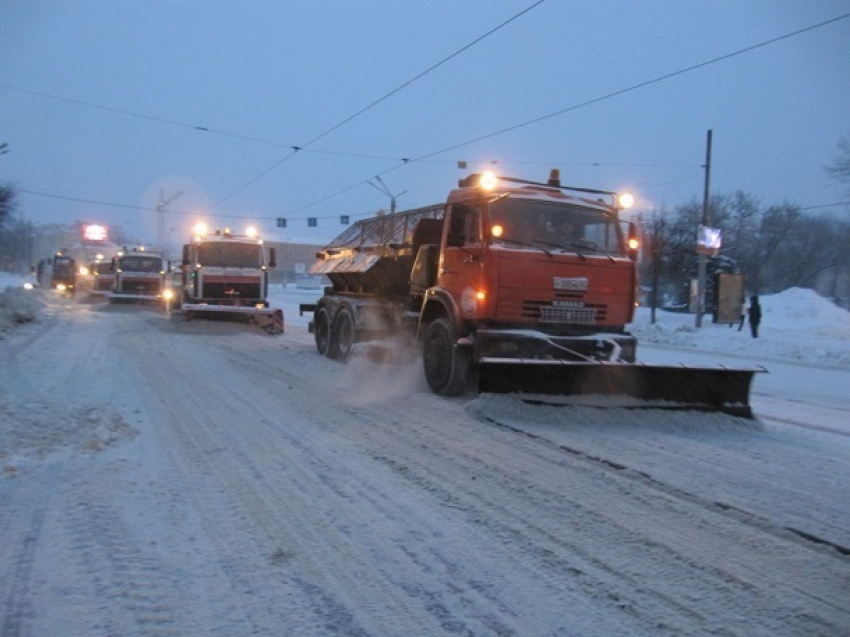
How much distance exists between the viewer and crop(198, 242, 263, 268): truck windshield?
20094 mm

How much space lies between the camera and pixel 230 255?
66.6ft

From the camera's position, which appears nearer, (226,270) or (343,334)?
(343,334)

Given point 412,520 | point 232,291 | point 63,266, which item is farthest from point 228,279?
point 63,266

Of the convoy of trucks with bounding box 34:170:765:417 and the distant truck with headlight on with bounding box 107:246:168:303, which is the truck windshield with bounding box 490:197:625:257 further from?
the distant truck with headlight on with bounding box 107:246:168:303

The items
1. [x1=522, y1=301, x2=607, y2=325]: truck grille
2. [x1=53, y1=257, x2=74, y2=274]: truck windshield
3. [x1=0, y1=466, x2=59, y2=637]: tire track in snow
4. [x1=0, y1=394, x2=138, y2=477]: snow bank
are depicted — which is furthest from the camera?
[x1=53, y1=257, x2=74, y2=274]: truck windshield

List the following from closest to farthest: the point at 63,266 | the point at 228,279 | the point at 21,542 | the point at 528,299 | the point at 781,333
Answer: the point at 21,542, the point at 528,299, the point at 228,279, the point at 781,333, the point at 63,266

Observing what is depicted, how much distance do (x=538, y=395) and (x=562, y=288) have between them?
A: 155 centimetres

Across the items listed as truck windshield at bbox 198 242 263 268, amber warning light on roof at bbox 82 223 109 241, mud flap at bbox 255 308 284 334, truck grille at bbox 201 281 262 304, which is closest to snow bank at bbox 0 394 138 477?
mud flap at bbox 255 308 284 334

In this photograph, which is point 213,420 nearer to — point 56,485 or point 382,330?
point 56,485

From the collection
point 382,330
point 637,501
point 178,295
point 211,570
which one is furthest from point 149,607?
point 178,295

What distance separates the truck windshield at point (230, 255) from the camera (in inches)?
791

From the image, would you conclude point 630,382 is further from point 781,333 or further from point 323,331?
point 781,333

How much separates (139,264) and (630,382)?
27706mm

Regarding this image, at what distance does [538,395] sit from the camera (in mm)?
7547
